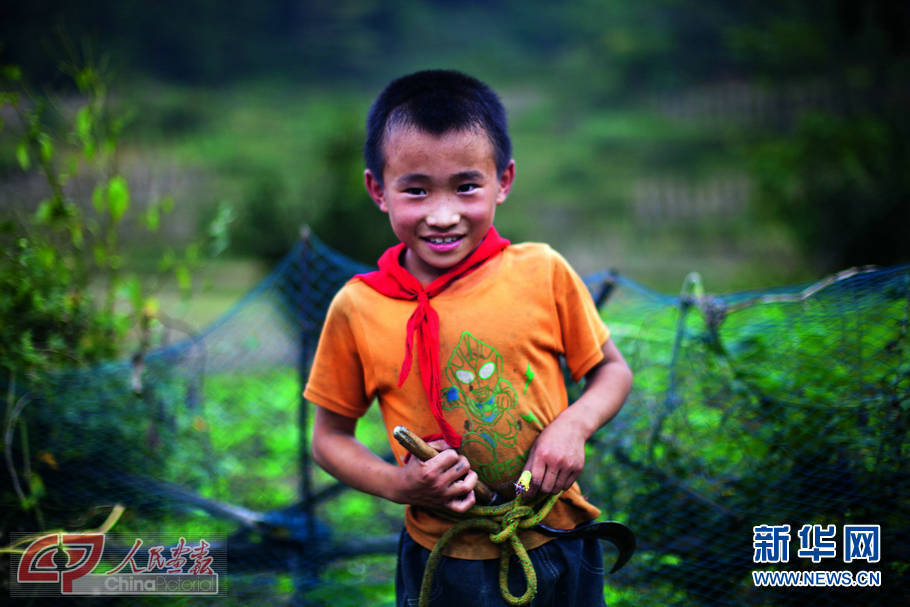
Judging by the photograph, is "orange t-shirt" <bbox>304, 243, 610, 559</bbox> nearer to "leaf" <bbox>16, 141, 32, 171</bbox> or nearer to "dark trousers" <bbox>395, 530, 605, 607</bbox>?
"dark trousers" <bbox>395, 530, 605, 607</bbox>

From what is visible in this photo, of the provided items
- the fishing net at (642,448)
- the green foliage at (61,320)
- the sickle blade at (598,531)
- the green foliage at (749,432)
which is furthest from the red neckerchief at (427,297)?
the green foliage at (61,320)

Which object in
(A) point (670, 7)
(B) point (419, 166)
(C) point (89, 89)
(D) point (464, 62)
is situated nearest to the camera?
(B) point (419, 166)

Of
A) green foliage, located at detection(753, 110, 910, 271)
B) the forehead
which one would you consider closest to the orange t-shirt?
the forehead

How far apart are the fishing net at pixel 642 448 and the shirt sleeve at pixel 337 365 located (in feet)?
3.87

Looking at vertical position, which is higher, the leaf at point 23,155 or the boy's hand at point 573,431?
the leaf at point 23,155

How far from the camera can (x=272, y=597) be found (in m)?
2.60

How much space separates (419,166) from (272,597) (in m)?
1.88

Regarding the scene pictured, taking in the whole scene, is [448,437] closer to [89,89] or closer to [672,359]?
[672,359]

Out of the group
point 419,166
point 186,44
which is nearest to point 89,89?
point 419,166

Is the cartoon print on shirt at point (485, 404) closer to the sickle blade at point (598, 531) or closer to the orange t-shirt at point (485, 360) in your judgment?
the orange t-shirt at point (485, 360)

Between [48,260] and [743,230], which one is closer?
[48,260]

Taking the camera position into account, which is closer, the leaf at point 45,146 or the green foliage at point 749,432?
the green foliage at point 749,432

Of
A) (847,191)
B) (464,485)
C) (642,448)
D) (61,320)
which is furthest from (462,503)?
(847,191)

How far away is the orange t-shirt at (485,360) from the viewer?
4.75ft
